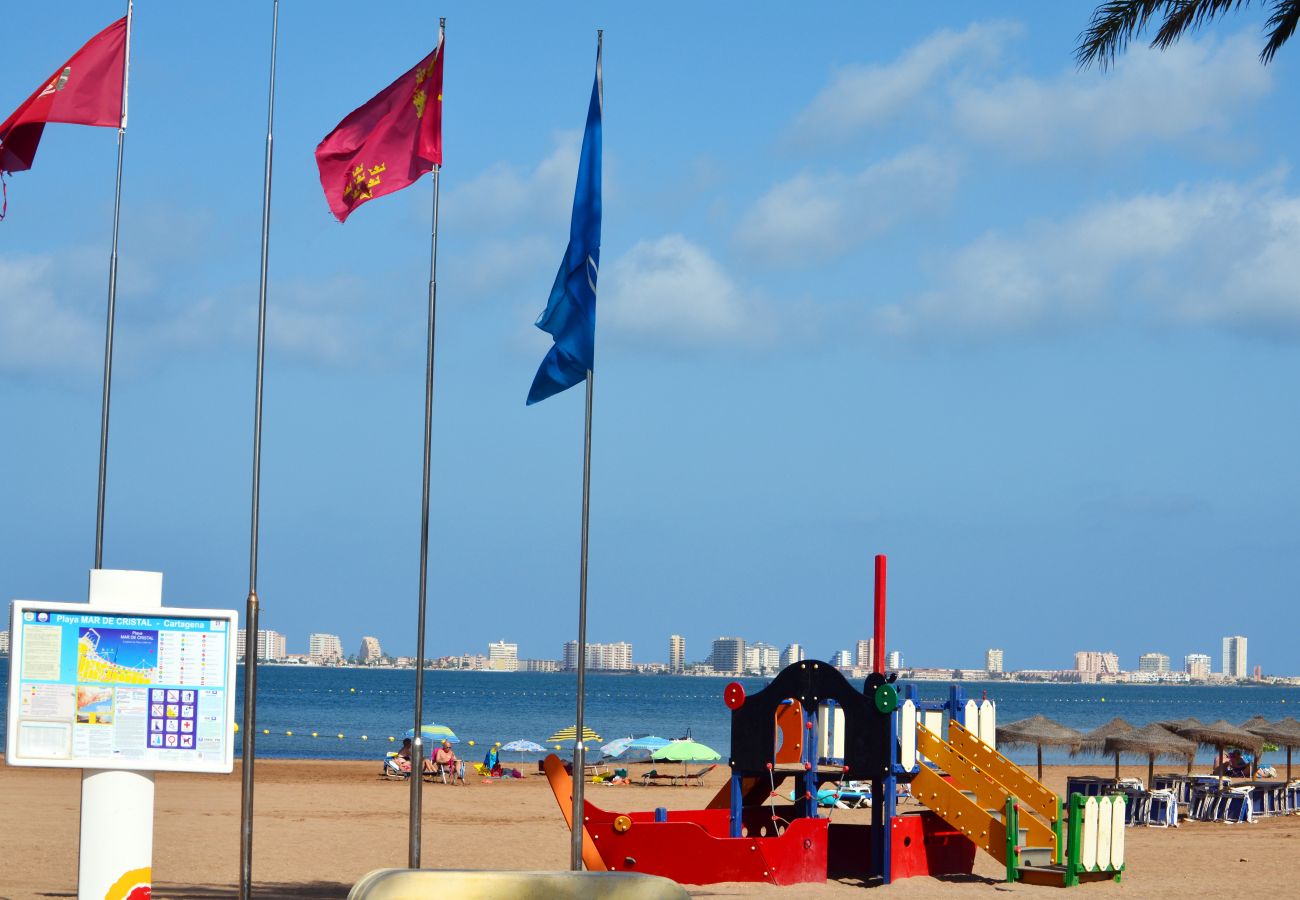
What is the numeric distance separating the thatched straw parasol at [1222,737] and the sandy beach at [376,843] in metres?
3.88

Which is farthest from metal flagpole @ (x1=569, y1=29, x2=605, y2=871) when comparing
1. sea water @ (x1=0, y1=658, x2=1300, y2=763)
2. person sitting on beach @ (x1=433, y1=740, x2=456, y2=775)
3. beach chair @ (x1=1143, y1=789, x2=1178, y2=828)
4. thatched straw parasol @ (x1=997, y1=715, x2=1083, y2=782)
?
sea water @ (x1=0, y1=658, x2=1300, y2=763)

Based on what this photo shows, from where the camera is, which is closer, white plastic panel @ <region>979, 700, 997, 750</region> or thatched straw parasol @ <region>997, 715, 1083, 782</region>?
white plastic panel @ <region>979, 700, 997, 750</region>

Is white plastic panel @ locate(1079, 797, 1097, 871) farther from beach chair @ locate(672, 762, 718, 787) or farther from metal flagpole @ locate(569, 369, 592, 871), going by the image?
beach chair @ locate(672, 762, 718, 787)

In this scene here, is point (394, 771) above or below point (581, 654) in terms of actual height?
below

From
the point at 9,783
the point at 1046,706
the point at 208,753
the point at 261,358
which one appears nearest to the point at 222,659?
the point at 208,753

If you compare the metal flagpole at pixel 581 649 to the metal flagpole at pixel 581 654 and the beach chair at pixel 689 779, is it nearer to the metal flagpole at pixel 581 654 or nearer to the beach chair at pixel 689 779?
the metal flagpole at pixel 581 654

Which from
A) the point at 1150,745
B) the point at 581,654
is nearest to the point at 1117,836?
the point at 581,654

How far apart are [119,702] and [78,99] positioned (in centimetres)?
A: 580

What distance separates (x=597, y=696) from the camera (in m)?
177

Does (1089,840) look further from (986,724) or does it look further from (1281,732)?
(1281,732)

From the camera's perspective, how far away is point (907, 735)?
1758 cm

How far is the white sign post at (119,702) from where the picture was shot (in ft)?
34.3

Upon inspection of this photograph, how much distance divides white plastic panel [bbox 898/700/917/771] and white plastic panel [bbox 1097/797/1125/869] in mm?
2194

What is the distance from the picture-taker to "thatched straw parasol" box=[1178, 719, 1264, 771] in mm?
32469
